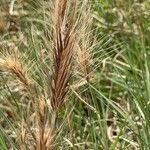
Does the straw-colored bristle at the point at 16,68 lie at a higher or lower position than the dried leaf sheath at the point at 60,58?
lower

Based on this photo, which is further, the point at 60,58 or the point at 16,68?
the point at 16,68

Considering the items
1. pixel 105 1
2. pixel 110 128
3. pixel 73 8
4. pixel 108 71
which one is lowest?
pixel 110 128

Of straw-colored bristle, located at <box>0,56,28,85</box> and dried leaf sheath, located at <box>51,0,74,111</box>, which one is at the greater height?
dried leaf sheath, located at <box>51,0,74,111</box>

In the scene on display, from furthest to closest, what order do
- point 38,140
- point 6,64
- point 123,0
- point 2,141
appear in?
point 123,0 < point 2,141 < point 6,64 < point 38,140

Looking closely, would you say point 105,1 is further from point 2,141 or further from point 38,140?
point 38,140

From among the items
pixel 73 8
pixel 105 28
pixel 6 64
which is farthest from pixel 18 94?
pixel 73 8

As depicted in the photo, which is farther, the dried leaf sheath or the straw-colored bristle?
the straw-colored bristle

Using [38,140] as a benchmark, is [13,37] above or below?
below

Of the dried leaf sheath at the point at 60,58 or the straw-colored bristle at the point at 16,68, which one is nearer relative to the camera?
the dried leaf sheath at the point at 60,58
